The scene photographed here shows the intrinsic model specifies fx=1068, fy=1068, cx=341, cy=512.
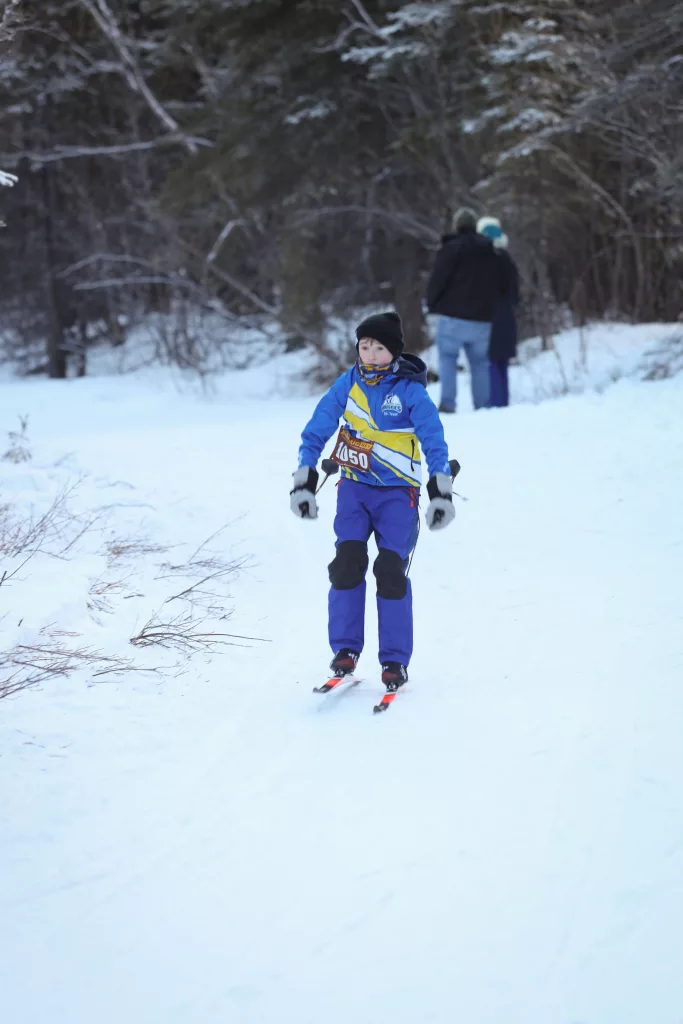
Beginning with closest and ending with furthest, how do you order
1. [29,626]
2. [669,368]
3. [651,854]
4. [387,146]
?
1. [651,854]
2. [29,626]
3. [669,368]
4. [387,146]

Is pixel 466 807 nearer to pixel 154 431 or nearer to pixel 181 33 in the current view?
pixel 154 431

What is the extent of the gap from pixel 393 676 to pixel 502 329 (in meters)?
6.63

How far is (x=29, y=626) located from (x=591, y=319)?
12.7 meters

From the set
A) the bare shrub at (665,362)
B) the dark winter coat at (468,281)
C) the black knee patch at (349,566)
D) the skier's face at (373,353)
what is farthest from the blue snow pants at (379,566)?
the bare shrub at (665,362)

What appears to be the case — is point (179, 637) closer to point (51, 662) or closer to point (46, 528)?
point (51, 662)

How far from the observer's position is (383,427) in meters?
4.55

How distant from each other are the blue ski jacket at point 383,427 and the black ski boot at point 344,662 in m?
0.73

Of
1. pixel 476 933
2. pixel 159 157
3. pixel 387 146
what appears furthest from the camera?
pixel 159 157

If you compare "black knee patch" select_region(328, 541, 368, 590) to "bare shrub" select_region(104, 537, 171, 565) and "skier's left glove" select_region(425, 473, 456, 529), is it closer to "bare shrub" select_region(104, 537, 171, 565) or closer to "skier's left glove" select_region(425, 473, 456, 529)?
"skier's left glove" select_region(425, 473, 456, 529)

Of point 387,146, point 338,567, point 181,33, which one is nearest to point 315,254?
point 387,146

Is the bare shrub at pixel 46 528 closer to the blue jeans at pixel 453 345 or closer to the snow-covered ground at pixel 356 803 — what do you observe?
the snow-covered ground at pixel 356 803

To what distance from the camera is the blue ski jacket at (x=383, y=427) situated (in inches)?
179

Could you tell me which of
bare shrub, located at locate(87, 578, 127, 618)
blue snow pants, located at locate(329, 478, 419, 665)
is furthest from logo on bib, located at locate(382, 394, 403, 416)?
bare shrub, located at locate(87, 578, 127, 618)

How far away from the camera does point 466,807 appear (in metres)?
3.40
